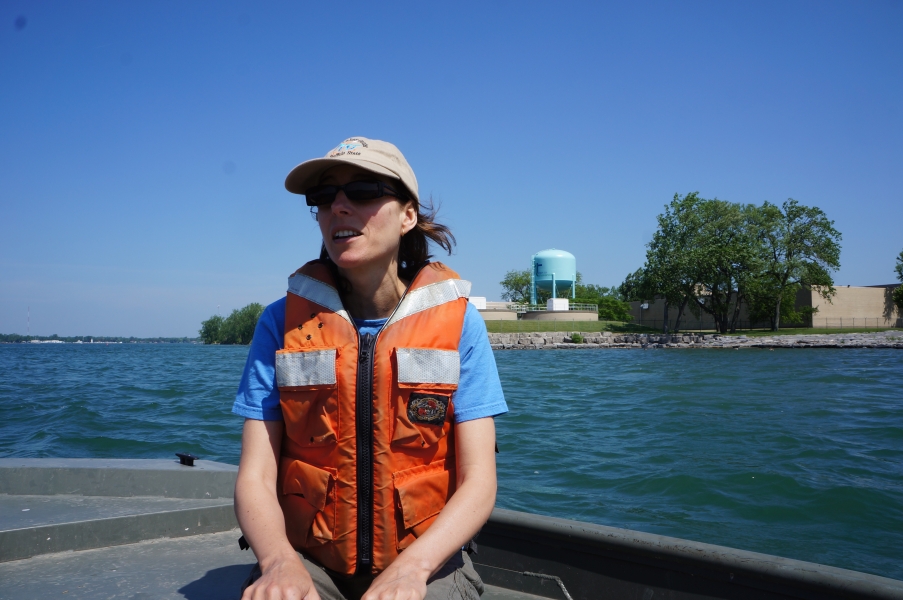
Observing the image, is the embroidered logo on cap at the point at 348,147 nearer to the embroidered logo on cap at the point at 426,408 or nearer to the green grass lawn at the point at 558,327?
the embroidered logo on cap at the point at 426,408

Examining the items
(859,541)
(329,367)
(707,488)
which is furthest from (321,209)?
(707,488)

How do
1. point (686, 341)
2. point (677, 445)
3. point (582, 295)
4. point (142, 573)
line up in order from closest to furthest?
point (142, 573) → point (677, 445) → point (686, 341) → point (582, 295)

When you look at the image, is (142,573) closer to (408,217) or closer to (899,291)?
(408,217)

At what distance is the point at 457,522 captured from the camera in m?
1.66

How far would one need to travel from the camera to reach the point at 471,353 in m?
1.91

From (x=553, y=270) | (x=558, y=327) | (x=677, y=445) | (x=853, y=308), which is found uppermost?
(x=553, y=270)

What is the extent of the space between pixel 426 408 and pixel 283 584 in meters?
0.53

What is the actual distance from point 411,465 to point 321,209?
743 mm

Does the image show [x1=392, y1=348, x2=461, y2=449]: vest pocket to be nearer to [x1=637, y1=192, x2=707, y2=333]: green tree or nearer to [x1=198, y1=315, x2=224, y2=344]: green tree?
[x1=637, y1=192, x2=707, y2=333]: green tree

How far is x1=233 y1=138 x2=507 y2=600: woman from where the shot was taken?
1729 mm

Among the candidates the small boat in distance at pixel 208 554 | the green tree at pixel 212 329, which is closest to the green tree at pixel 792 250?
the small boat in distance at pixel 208 554

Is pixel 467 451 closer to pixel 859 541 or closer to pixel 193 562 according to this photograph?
pixel 193 562

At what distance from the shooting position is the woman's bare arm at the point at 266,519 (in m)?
1.49

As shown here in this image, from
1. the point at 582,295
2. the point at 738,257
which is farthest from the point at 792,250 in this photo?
the point at 582,295
